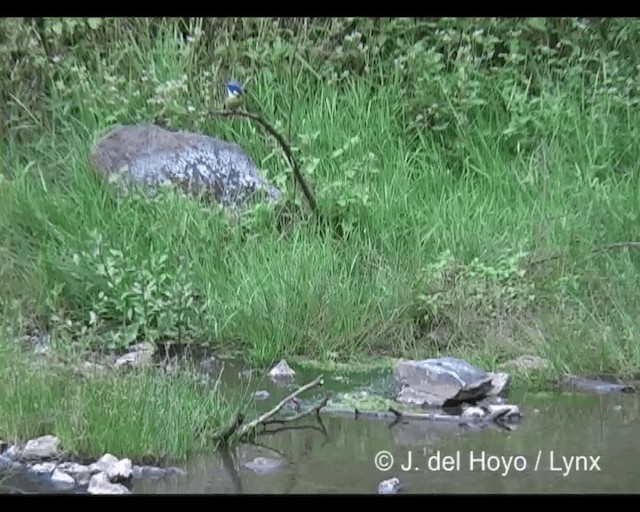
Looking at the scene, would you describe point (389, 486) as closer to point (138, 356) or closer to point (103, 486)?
point (103, 486)

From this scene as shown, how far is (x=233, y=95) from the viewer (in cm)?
317

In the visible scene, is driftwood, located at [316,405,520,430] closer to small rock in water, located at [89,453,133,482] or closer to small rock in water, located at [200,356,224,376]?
small rock in water, located at [200,356,224,376]

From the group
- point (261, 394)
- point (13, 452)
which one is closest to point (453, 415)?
point (261, 394)

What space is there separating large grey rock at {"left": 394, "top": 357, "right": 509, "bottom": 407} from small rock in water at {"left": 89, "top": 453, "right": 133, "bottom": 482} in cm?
58

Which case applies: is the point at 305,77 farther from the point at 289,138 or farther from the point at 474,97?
the point at 474,97

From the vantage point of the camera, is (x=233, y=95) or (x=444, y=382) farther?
(x=233, y=95)

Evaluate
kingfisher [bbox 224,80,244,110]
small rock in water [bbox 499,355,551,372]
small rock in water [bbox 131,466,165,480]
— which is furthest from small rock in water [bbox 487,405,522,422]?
kingfisher [bbox 224,80,244,110]

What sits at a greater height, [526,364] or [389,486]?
[526,364]

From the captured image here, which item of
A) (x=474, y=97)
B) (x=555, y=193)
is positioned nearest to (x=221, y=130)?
(x=474, y=97)

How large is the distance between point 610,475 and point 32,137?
1621 mm

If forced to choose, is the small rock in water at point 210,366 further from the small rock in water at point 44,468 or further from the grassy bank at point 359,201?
the small rock in water at point 44,468

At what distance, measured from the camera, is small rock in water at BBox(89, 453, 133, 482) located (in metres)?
2.30

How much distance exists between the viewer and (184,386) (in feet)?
8.13

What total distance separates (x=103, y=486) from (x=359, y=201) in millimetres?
1009
